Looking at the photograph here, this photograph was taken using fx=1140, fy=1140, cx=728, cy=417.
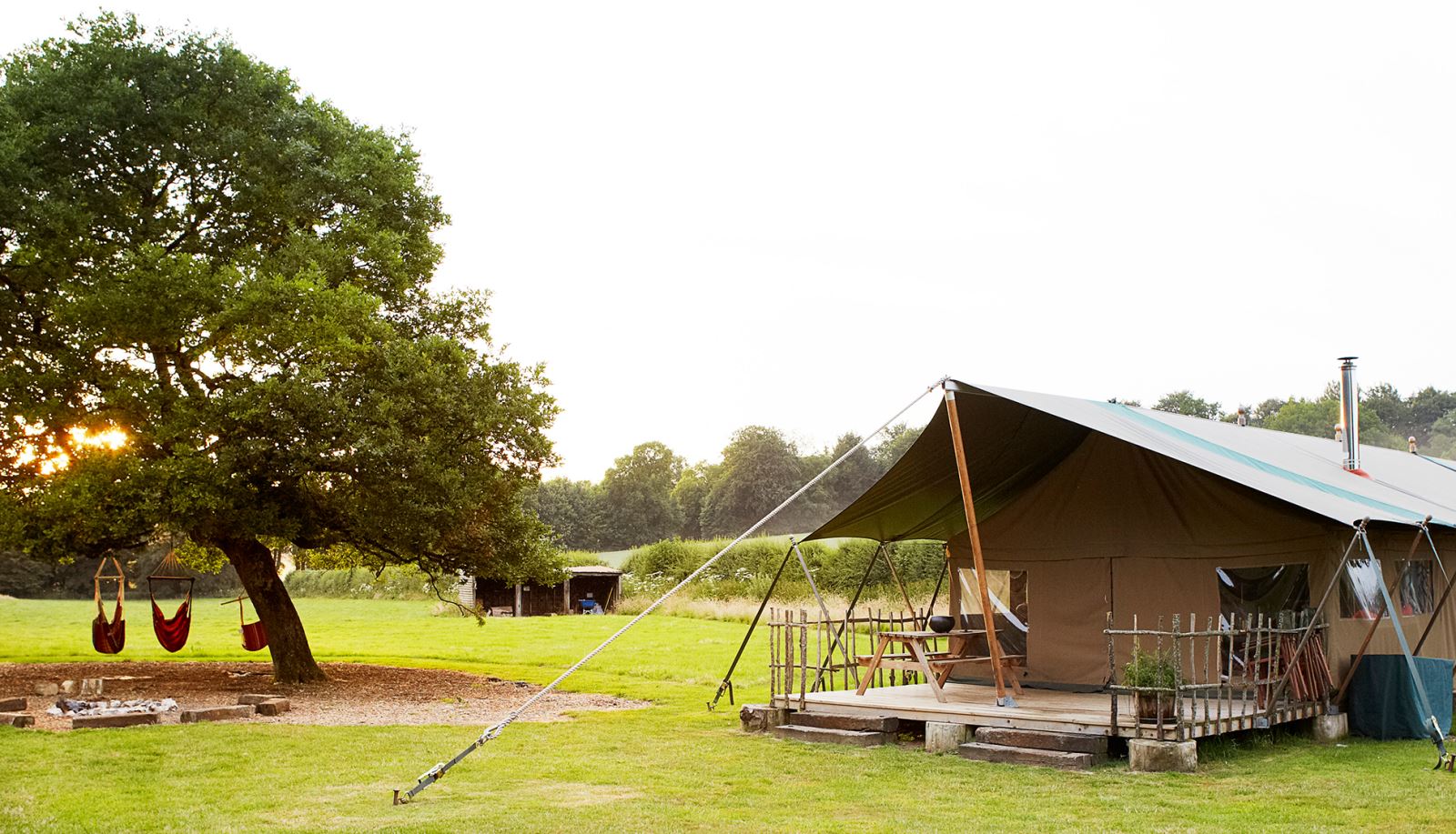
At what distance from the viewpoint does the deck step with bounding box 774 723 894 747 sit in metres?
9.07

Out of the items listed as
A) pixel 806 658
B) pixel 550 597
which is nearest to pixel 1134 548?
pixel 806 658

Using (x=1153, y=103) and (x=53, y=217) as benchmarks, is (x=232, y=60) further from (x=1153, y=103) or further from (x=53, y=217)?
(x=1153, y=103)

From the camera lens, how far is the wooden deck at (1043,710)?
8.14 m

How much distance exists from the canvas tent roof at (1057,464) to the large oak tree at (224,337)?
5089 millimetres

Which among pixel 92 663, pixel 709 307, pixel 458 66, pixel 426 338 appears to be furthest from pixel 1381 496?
pixel 709 307

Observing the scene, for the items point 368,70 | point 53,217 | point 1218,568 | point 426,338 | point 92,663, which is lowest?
point 92,663

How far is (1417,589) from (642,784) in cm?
833

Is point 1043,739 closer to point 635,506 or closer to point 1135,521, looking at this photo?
point 1135,521

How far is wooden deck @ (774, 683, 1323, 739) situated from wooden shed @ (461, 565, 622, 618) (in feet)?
70.8

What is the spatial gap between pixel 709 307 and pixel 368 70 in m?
37.5

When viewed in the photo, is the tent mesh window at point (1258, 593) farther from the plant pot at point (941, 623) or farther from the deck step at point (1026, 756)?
the deck step at point (1026, 756)

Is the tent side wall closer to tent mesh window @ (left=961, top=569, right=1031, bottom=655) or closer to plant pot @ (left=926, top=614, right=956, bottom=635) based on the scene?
tent mesh window @ (left=961, top=569, right=1031, bottom=655)

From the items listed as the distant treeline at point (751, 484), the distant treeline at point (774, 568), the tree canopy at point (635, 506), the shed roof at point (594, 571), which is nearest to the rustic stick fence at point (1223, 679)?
the distant treeline at point (774, 568)

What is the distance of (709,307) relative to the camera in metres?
51.3
